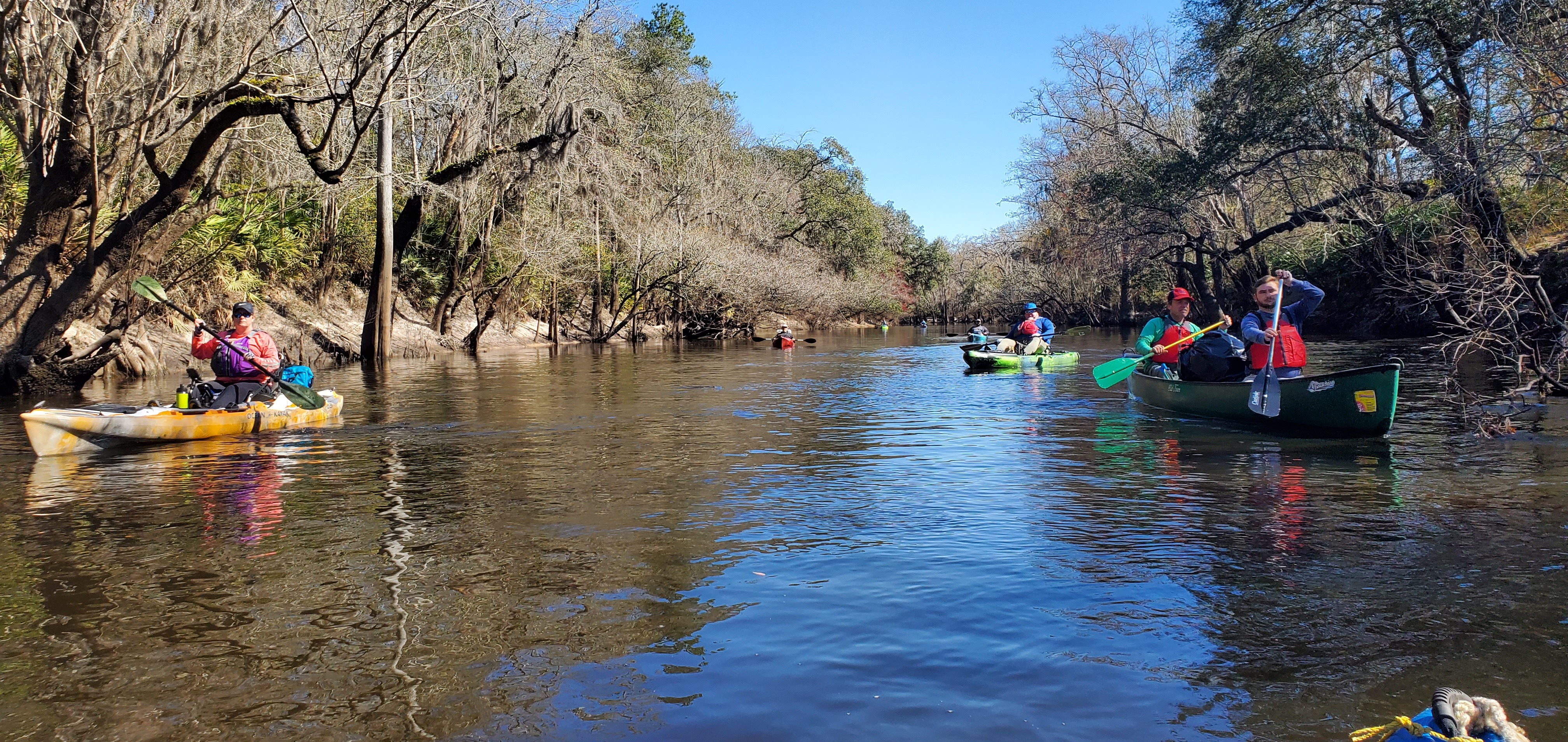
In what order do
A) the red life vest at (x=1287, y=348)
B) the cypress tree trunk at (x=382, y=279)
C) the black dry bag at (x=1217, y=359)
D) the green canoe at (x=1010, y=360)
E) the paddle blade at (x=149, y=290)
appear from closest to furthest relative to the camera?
the red life vest at (x=1287, y=348)
the paddle blade at (x=149, y=290)
the black dry bag at (x=1217, y=359)
the green canoe at (x=1010, y=360)
the cypress tree trunk at (x=382, y=279)

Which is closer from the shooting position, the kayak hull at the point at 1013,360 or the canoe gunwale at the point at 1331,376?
the canoe gunwale at the point at 1331,376

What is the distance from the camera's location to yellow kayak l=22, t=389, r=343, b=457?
981 centimetres

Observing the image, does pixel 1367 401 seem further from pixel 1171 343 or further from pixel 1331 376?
pixel 1171 343

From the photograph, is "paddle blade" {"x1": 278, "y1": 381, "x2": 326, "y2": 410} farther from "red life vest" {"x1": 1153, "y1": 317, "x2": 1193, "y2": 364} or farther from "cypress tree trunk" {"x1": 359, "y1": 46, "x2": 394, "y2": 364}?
"cypress tree trunk" {"x1": 359, "y1": 46, "x2": 394, "y2": 364}

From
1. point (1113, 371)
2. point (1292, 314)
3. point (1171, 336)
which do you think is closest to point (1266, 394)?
point (1292, 314)

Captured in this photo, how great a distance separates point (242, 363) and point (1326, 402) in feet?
37.8

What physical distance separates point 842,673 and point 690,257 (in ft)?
107

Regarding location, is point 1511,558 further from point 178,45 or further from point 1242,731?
point 178,45


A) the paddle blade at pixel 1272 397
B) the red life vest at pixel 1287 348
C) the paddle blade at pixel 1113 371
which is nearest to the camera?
the paddle blade at pixel 1272 397

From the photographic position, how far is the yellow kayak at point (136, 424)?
32.2 feet

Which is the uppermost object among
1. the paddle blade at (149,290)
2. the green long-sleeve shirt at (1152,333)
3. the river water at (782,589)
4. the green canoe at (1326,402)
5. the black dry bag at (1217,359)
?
the paddle blade at (149,290)

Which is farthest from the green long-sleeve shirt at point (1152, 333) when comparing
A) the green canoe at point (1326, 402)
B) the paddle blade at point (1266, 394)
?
the paddle blade at point (1266, 394)

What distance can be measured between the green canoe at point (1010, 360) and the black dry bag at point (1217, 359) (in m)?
8.63

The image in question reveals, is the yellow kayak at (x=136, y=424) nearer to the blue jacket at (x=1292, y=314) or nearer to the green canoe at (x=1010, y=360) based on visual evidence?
the blue jacket at (x=1292, y=314)
